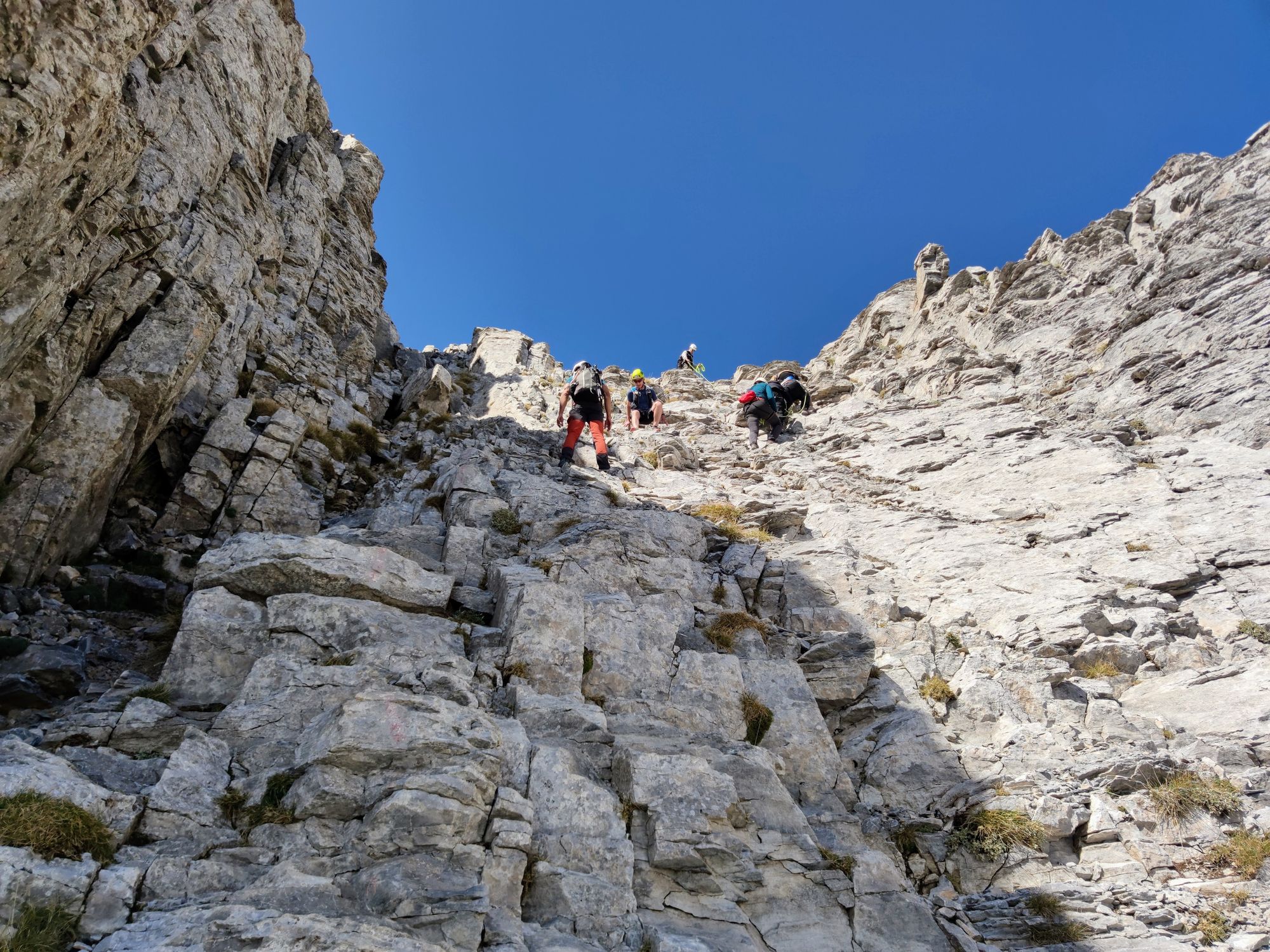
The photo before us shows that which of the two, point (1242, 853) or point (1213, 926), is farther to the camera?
point (1242, 853)

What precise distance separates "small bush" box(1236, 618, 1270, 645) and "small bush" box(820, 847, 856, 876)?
28.4ft

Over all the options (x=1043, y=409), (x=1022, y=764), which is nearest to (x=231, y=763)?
(x=1022, y=764)

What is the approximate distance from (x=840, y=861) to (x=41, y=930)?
786 cm

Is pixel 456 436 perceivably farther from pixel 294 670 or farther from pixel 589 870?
pixel 589 870

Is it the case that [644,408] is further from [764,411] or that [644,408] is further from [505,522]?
[505,522]

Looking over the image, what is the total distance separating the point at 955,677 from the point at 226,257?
20.0 metres

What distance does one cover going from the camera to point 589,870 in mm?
7516

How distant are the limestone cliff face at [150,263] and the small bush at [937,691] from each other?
14.1 m

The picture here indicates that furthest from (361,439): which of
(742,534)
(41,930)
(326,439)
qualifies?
(41,930)

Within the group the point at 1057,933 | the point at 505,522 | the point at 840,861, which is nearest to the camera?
the point at 1057,933

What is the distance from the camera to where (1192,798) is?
900cm

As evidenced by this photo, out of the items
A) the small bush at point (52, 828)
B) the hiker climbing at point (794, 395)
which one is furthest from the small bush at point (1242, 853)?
the hiker climbing at point (794, 395)

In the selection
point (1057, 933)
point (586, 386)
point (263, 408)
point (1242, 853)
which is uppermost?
point (586, 386)

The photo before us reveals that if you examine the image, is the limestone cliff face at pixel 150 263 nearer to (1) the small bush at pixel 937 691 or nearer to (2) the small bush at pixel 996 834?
(1) the small bush at pixel 937 691
